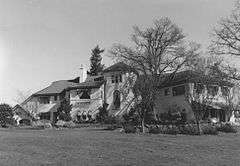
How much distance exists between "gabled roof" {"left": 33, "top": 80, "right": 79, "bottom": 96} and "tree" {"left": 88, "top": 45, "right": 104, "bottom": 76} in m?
20.5

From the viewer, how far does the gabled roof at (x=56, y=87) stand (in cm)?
6206

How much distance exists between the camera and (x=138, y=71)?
5266cm

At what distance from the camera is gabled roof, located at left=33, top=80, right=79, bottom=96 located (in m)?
62.1

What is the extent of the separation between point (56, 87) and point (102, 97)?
10231 millimetres

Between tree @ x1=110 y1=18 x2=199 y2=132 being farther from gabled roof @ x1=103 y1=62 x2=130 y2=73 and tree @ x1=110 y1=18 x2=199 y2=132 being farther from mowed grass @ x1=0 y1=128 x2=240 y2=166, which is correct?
mowed grass @ x1=0 y1=128 x2=240 y2=166

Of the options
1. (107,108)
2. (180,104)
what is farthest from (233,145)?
(107,108)

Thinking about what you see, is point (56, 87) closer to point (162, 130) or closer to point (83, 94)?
point (83, 94)

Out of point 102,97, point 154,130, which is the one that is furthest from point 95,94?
point 154,130

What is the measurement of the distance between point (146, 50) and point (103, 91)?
33.6 ft

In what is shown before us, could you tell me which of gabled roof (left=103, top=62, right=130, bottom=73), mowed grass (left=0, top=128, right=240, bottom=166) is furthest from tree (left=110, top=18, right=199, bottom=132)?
mowed grass (left=0, top=128, right=240, bottom=166)

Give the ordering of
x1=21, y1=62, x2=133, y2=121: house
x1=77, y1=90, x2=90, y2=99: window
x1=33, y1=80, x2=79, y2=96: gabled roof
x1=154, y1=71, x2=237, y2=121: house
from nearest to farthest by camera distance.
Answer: x1=154, y1=71, x2=237, y2=121: house
x1=21, y1=62, x2=133, y2=121: house
x1=77, y1=90, x2=90, y2=99: window
x1=33, y1=80, x2=79, y2=96: gabled roof

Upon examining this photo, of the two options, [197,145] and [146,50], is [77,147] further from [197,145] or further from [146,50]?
[146,50]

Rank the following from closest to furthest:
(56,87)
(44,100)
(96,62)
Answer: (44,100), (56,87), (96,62)

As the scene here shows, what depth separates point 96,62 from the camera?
87.8m
